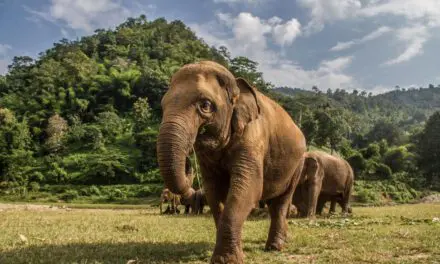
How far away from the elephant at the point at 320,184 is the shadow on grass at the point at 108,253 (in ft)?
28.4

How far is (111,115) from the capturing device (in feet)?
257

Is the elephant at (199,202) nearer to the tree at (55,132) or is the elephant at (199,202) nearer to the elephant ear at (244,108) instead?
the elephant ear at (244,108)

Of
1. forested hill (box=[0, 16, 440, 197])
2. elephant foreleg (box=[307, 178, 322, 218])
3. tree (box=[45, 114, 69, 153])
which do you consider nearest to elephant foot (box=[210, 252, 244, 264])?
elephant foreleg (box=[307, 178, 322, 218])

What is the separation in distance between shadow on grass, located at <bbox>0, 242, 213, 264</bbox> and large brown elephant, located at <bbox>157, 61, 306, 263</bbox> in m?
0.80

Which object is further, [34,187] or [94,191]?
[34,187]

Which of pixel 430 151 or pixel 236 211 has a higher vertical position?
pixel 430 151

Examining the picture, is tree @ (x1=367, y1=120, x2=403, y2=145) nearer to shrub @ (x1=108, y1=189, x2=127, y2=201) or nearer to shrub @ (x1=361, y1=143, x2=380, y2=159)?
shrub @ (x1=361, y1=143, x2=380, y2=159)

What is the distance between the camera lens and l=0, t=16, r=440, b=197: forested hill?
6094 cm

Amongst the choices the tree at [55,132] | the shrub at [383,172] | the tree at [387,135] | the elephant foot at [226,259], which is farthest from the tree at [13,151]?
the tree at [387,135]

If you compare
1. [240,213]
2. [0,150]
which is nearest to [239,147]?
[240,213]

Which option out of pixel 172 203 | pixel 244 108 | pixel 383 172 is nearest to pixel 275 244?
pixel 244 108

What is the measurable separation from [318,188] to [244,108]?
1022cm

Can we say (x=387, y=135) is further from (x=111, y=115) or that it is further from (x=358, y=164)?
(x=111, y=115)

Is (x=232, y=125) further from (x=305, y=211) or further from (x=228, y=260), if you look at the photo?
(x=305, y=211)
